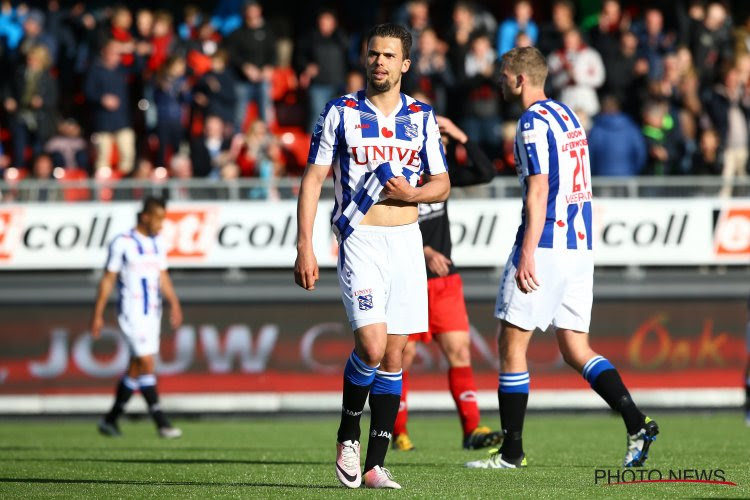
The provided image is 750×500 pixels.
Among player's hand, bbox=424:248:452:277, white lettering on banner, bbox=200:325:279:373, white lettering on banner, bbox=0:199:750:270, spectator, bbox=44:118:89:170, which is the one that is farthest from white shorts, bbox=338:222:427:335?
spectator, bbox=44:118:89:170

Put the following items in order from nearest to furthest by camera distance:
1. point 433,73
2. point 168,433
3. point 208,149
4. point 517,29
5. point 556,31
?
point 168,433 → point 208,149 → point 433,73 → point 556,31 → point 517,29

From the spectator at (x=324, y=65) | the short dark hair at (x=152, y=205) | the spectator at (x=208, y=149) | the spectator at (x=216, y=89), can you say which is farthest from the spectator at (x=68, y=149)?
the short dark hair at (x=152, y=205)

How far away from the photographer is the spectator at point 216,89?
58.1 ft

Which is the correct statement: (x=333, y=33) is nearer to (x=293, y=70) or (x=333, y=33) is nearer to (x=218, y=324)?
(x=293, y=70)

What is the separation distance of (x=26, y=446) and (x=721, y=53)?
10.9 meters

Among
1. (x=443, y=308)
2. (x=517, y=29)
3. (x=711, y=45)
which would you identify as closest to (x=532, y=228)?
(x=443, y=308)

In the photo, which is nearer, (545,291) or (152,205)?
(545,291)

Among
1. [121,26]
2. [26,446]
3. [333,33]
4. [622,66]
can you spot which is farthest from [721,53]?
[26,446]

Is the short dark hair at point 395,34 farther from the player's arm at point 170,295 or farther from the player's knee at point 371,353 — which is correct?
the player's arm at point 170,295

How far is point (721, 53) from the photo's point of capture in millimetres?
18172

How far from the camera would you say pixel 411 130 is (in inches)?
279

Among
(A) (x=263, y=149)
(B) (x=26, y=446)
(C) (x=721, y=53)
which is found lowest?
(B) (x=26, y=446)

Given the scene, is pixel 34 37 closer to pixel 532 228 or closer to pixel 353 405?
pixel 532 228

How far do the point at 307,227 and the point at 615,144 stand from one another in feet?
33.1
